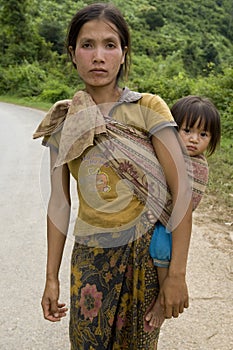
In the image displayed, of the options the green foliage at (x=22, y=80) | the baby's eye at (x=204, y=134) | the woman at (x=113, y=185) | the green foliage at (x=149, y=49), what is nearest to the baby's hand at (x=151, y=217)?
the woman at (x=113, y=185)

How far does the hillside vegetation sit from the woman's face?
361cm

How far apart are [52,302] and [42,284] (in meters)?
1.56

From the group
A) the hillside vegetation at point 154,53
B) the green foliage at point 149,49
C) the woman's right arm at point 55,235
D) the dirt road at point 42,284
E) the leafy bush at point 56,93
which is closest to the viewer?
the woman's right arm at point 55,235

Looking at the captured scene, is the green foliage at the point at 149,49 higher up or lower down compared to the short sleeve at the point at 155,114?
lower down

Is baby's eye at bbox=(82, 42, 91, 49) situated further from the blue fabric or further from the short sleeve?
the blue fabric

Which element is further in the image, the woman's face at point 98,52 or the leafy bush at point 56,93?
the leafy bush at point 56,93

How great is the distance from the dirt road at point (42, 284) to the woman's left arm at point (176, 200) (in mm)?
607

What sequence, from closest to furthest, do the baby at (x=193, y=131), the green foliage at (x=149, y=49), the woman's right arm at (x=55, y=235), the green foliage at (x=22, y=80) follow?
the baby at (x=193, y=131), the woman's right arm at (x=55, y=235), the green foliage at (x=149, y=49), the green foliage at (x=22, y=80)

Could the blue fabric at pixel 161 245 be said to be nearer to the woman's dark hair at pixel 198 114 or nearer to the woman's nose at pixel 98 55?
the woman's dark hair at pixel 198 114

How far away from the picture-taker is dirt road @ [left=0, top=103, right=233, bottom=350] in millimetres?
2541

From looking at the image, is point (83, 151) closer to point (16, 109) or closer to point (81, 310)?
point (81, 310)

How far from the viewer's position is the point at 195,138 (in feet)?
5.14

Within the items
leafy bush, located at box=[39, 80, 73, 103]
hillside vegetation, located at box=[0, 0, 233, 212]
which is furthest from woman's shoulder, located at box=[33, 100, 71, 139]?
leafy bush, located at box=[39, 80, 73, 103]

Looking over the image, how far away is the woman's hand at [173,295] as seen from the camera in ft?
4.66
